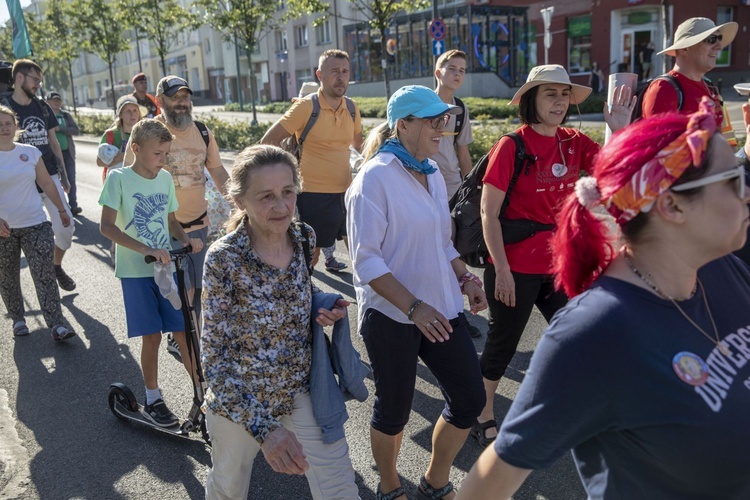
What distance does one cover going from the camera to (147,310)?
411 centimetres

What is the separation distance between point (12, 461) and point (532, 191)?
3305 millimetres

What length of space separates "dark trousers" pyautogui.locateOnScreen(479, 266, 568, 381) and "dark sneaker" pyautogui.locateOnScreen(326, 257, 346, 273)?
3733 mm

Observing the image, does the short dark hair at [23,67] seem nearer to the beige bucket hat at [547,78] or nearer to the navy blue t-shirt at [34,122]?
the navy blue t-shirt at [34,122]

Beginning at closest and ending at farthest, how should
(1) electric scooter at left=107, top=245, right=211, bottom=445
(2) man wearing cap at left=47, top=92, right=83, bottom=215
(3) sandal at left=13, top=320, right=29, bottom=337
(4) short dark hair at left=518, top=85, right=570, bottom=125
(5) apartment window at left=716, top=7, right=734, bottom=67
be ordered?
(4) short dark hair at left=518, top=85, right=570, bottom=125 → (1) electric scooter at left=107, top=245, right=211, bottom=445 → (3) sandal at left=13, top=320, right=29, bottom=337 → (2) man wearing cap at left=47, top=92, right=83, bottom=215 → (5) apartment window at left=716, top=7, right=734, bottom=67

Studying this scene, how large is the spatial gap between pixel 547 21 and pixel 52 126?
12.6 meters

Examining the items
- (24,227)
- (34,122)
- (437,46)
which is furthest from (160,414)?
(437,46)

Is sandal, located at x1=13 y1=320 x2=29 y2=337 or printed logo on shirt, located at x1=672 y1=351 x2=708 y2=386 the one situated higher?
printed logo on shirt, located at x1=672 y1=351 x2=708 y2=386

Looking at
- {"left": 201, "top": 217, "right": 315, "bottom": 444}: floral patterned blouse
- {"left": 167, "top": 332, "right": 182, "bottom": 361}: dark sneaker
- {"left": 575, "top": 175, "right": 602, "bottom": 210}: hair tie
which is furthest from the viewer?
{"left": 167, "top": 332, "right": 182, "bottom": 361}: dark sneaker

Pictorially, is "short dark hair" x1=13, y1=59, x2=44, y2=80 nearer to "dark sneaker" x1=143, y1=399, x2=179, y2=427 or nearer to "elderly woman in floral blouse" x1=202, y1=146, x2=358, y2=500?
"dark sneaker" x1=143, y1=399, x2=179, y2=427

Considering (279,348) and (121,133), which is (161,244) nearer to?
(279,348)

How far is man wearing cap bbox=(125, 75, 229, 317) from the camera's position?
5.01 meters

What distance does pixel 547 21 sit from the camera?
16.8m

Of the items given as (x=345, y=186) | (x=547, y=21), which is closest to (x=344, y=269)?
(x=345, y=186)

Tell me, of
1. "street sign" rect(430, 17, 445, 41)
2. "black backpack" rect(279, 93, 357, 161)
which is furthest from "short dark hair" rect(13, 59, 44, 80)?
"street sign" rect(430, 17, 445, 41)
